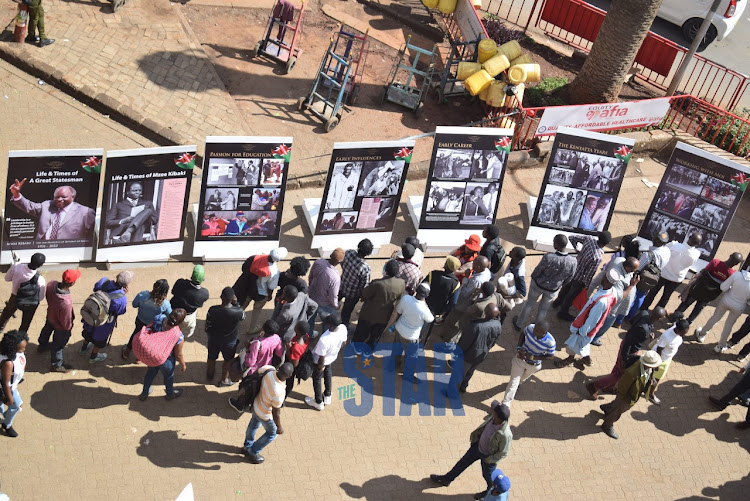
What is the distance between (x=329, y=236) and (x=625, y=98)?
840 cm

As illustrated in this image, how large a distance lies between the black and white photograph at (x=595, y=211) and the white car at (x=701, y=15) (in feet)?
28.3

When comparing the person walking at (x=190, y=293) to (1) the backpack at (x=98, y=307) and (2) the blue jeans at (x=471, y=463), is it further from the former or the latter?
(2) the blue jeans at (x=471, y=463)

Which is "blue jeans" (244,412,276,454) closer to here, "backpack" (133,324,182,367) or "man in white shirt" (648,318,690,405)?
"backpack" (133,324,182,367)

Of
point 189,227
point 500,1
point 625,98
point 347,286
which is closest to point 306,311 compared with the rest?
point 347,286

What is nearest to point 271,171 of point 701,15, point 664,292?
point 664,292

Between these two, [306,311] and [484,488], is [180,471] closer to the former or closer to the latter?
[306,311]

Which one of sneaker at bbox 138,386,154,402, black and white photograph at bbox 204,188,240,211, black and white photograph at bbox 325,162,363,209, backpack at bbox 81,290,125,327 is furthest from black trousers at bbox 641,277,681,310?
backpack at bbox 81,290,125,327

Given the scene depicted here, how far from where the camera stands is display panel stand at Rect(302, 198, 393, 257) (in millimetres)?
12781

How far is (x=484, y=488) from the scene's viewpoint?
10.3m

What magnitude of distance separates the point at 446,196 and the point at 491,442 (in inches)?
193

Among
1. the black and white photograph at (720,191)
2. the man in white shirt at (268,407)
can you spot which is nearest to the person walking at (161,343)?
the man in white shirt at (268,407)

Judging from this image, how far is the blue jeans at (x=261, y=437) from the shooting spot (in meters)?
9.47

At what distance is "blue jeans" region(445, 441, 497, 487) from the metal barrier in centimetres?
1132

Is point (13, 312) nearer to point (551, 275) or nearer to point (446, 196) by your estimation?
point (446, 196)
